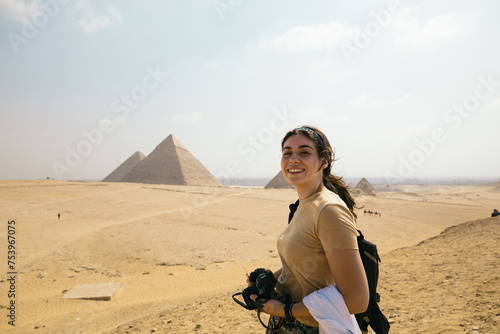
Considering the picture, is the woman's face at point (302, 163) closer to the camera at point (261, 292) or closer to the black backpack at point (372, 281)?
the black backpack at point (372, 281)

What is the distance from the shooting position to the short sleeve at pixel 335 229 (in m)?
1.08

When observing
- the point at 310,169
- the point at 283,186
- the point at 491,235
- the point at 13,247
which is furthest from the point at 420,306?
the point at 283,186

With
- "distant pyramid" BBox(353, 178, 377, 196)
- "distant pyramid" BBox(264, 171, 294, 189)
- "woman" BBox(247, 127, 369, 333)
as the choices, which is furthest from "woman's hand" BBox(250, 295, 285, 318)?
"distant pyramid" BBox(264, 171, 294, 189)

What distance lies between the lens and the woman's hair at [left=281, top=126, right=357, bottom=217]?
4.70 ft

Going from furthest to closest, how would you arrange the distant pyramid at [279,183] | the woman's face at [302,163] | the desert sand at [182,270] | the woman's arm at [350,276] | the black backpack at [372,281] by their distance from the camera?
the distant pyramid at [279,183] → the desert sand at [182,270] → the woman's face at [302,163] → the black backpack at [372,281] → the woman's arm at [350,276]

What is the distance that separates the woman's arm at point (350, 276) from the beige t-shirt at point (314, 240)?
33 mm

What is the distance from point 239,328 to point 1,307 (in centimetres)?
426

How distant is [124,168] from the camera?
2173 inches

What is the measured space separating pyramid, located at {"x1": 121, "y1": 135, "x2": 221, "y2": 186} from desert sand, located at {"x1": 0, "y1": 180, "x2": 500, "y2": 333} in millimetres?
26095

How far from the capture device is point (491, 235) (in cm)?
→ 680

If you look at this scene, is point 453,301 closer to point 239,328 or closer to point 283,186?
point 239,328

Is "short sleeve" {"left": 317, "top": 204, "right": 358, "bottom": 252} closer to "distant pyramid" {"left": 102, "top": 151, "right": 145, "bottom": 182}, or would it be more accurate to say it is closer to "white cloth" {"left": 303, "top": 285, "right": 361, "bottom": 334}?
"white cloth" {"left": 303, "top": 285, "right": 361, "bottom": 334}

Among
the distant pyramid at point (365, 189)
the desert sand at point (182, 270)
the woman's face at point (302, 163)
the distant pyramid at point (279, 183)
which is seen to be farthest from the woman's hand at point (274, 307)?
the distant pyramid at point (279, 183)

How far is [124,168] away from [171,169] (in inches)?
768
